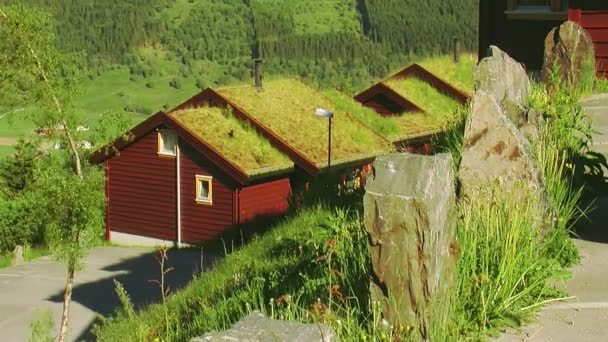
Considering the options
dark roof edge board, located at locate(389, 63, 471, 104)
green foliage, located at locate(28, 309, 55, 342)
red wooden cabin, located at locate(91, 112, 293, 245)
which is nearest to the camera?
green foliage, located at locate(28, 309, 55, 342)

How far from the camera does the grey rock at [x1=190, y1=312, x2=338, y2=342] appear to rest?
17.3 feet

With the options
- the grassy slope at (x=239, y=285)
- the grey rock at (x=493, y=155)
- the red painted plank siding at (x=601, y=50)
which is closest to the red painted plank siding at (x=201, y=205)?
the red painted plank siding at (x=601, y=50)

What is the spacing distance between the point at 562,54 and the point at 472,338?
11357mm

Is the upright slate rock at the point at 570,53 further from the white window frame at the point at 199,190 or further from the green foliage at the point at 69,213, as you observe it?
the white window frame at the point at 199,190

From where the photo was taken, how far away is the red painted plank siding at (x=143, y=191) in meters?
36.8

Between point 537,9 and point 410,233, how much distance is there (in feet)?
55.3

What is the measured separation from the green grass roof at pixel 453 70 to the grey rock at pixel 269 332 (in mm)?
34698

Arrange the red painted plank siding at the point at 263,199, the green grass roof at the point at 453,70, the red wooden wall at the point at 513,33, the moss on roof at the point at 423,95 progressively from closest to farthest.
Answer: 1. the red wooden wall at the point at 513,33
2. the red painted plank siding at the point at 263,199
3. the moss on roof at the point at 423,95
4. the green grass roof at the point at 453,70

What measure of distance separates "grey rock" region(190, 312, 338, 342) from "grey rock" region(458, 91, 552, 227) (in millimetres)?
4419

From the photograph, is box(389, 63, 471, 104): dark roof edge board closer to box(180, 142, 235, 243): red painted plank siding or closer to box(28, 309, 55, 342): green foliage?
box(180, 142, 235, 243): red painted plank siding

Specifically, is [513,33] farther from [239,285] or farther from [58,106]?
[239,285]

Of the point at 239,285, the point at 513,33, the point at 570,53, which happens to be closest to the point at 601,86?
the point at 570,53

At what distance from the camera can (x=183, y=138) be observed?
35.3 m

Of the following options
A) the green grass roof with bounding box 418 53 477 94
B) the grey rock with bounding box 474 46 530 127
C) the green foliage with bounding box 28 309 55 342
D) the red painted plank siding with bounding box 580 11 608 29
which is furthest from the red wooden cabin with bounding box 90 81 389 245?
the grey rock with bounding box 474 46 530 127
